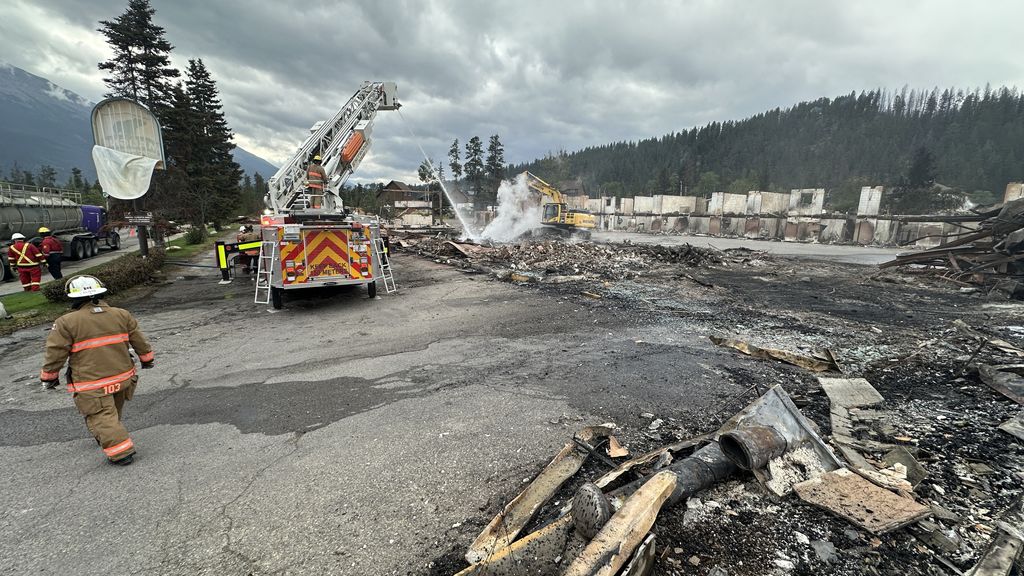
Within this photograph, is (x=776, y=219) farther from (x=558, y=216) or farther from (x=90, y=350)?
(x=90, y=350)

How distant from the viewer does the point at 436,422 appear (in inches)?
154

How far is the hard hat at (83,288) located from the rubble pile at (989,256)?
677 inches

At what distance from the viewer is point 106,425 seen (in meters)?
3.29

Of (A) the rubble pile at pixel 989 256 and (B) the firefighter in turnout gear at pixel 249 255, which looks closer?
(A) the rubble pile at pixel 989 256

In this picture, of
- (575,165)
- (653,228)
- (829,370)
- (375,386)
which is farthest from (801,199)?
(575,165)

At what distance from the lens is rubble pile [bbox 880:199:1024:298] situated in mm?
10938

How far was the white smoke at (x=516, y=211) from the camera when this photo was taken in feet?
89.0

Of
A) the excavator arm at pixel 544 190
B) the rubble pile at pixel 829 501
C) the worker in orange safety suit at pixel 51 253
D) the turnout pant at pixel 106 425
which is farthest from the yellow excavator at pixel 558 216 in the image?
the turnout pant at pixel 106 425

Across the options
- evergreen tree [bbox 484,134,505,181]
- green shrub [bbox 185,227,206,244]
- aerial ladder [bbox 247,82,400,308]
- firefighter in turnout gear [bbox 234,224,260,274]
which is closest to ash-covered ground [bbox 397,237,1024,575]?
aerial ladder [bbox 247,82,400,308]

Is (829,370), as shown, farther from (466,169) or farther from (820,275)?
(466,169)

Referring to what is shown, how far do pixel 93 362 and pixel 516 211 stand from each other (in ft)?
84.2

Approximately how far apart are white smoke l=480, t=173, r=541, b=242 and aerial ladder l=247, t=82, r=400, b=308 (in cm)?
1560

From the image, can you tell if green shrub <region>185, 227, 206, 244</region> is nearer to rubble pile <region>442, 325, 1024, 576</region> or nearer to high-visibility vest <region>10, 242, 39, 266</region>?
high-visibility vest <region>10, 242, 39, 266</region>

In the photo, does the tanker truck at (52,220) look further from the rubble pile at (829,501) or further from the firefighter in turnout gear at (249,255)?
the rubble pile at (829,501)
